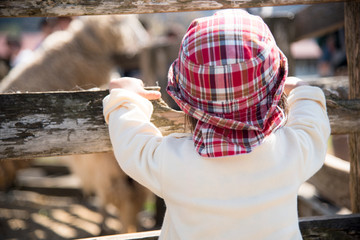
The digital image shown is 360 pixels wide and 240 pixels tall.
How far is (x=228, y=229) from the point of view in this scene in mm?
919

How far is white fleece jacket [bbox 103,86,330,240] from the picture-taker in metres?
0.91

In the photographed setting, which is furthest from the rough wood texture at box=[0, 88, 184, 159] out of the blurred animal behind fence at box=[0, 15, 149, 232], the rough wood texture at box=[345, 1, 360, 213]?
the blurred animal behind fence at box=[0, 15, 149, 232]

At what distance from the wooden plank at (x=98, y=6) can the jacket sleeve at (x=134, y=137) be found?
31cm

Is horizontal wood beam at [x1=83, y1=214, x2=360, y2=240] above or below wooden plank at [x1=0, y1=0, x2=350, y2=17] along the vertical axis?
below

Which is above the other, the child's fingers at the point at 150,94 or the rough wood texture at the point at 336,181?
the child's fingers at the point at 150,94

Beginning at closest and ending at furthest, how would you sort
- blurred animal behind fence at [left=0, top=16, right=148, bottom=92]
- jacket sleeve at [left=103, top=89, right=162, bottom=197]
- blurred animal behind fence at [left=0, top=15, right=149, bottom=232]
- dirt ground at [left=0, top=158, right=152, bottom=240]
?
jacket sleeve at [left=103, top=89, right=162, bottom=197] < blurred animal behind fence at [left=0, top=15, right=149, bottom=232] < blurred animal behind fence at [left=0, top=16, right=148, bottom=92] < dirt ground at [left=0, top=158, right=152, bottom=240]

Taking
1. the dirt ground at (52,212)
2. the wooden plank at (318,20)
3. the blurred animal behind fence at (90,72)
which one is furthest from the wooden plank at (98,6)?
the dirt ground at (52,212)

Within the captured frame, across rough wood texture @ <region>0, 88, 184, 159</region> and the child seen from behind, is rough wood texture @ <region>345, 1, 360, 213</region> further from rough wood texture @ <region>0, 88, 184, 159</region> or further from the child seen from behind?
rough wood texture @ <region>0, 88, 184, 159</region>

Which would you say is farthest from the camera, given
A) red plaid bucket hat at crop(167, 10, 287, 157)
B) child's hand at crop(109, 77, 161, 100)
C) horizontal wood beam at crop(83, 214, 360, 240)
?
horizontal wood beam at crop(83, 214, 360, 240)

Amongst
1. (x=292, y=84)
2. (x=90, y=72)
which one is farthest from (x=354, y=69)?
(x=90, y=72)

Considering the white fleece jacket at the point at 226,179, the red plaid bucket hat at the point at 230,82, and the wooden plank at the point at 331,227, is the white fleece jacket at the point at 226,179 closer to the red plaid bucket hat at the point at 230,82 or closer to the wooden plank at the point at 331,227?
the red plaid bucket hat at the point at 230,82

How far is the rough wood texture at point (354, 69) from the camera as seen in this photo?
1393 millimetres

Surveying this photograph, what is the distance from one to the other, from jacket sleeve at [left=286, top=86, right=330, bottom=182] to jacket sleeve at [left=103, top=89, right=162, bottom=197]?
38 centimetres

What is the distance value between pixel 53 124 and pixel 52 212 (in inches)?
117
